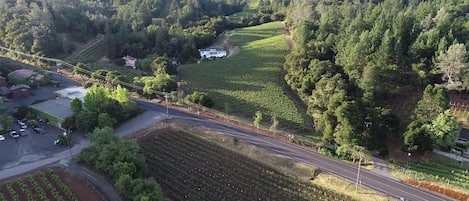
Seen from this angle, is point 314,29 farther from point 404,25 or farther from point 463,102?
→ point 463,102

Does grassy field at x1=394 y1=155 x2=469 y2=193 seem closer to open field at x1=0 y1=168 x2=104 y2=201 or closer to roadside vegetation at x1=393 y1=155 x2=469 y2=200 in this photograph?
roadside vegetation at x1=393 y1=155 x2=469 y2=200

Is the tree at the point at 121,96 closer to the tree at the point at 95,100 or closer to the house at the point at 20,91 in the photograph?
the tree at the point at 95,100

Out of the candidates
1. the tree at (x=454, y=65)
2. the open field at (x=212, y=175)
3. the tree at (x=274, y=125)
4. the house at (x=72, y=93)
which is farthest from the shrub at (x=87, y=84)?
the tree at (x=454, y=65)

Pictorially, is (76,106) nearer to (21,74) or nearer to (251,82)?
(21,74)

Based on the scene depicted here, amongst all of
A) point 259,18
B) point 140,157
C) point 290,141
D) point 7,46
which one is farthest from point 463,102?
point 7,46

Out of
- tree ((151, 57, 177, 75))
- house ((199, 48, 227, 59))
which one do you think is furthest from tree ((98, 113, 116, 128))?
house ((199, 48, 227, 59))

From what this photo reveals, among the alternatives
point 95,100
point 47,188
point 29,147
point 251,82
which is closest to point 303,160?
point 251,82

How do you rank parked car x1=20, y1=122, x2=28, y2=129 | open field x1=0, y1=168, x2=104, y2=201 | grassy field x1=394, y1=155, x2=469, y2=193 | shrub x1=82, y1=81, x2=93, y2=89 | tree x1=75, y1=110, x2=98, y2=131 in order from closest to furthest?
open field x1=0, y1=168, x2=104, y2=201 → grassy field x1=394, y1=155, x2=469, y2=193 → tree x1=75, y1=110, x2=98, y2=131 → parked car x1=20, y1=122, x2=28, y2=129 → shrub x1=82, y1=81, x2=93, y2=89
